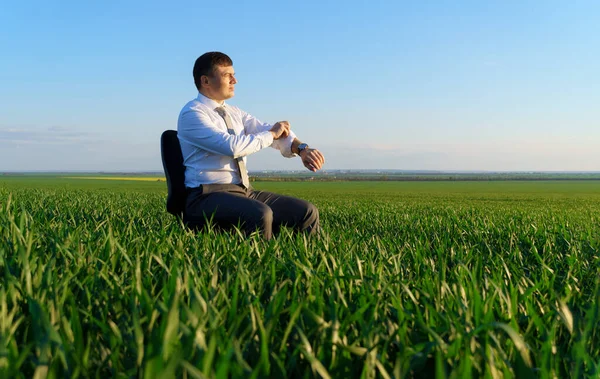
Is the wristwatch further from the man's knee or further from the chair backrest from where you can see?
the chair backrest

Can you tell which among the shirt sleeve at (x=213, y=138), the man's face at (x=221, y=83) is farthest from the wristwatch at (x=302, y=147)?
the man's face at (x=221, y=83)

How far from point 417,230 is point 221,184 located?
3211 mm

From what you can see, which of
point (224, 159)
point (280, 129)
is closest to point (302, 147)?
point (280, 129)

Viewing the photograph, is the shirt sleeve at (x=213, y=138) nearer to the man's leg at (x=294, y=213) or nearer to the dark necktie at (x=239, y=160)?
the dark necktie at (x=239, y=160)

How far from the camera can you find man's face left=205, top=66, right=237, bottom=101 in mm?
5227

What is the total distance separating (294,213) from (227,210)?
80 cm

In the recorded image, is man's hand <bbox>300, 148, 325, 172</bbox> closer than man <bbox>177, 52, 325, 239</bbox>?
No

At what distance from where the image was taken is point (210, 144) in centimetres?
492

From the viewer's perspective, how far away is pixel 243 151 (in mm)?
4910

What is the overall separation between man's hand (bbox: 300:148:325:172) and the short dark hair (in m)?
1.23

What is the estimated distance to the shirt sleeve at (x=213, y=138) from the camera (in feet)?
15.9

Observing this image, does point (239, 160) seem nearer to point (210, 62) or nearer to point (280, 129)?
point (280, 129)

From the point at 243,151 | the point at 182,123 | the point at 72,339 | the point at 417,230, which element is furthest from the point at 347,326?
the point at 417,230

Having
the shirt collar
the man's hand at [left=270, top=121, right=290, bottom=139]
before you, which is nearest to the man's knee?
the man's hand at [left=270, top=121, right=290, bottom=139]
